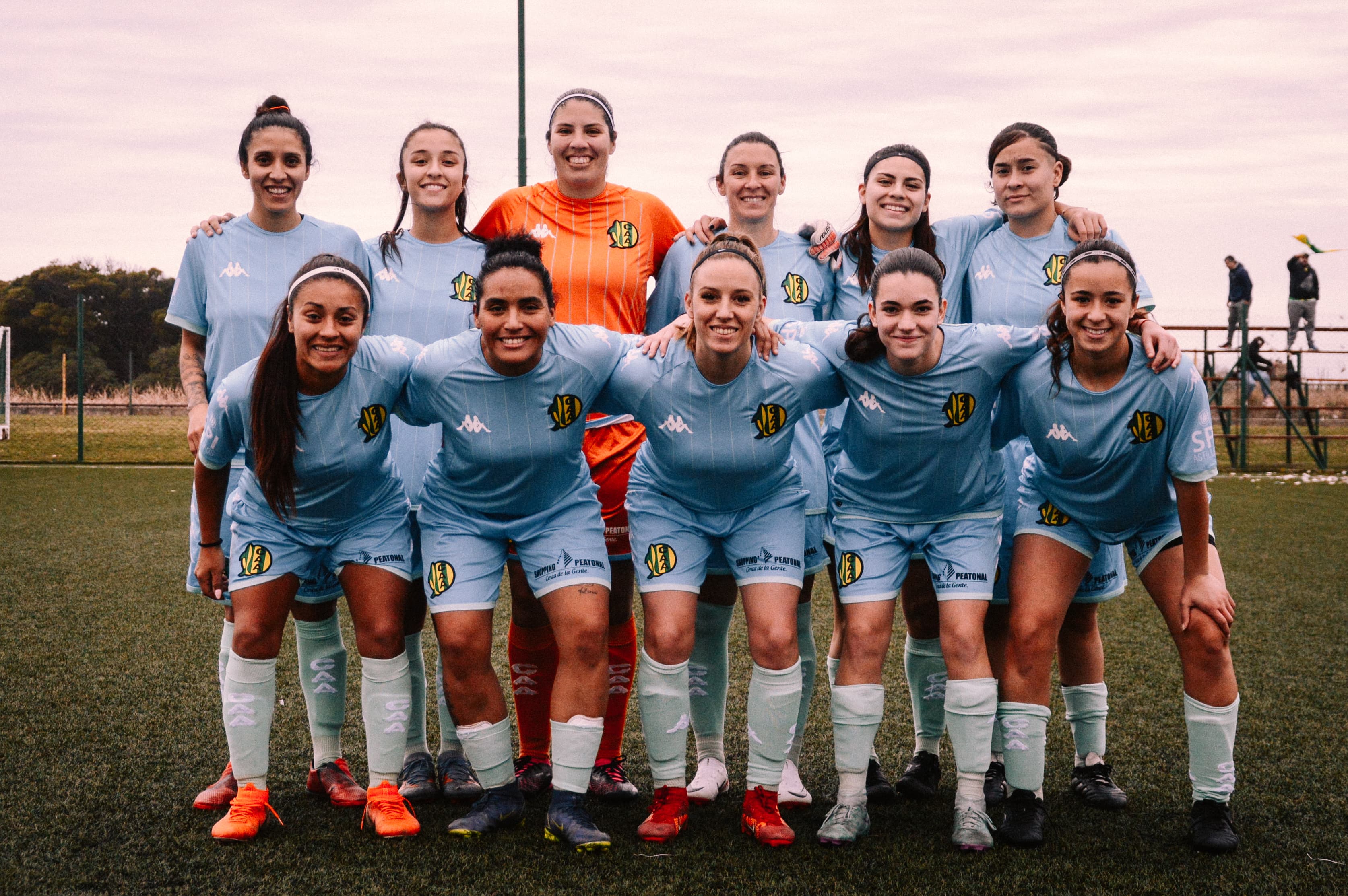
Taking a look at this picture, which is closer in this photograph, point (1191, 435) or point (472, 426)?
point (1191, 435)

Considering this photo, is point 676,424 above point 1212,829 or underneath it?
above

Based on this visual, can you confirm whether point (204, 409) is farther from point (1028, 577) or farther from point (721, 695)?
point (1028, 577)

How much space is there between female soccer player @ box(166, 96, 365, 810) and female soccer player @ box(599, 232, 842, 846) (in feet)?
3.49

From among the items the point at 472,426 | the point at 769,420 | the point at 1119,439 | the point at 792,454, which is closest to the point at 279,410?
the point at 472,426

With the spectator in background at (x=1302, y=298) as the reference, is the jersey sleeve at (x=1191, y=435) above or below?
below

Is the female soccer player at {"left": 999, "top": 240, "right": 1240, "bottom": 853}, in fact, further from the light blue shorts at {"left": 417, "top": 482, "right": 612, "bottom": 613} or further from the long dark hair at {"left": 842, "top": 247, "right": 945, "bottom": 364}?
the light blue shorts at {"left": 417, "top": 482, "right": 612, "bottom": 613}

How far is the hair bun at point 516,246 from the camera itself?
3117mm

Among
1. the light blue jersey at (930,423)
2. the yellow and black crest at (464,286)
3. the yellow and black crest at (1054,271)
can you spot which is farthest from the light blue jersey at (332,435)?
the yellow and black crest at (1054,271)

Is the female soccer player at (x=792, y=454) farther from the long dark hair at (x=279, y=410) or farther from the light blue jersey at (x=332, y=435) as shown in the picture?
the long dark hair at (x=279, y=410)

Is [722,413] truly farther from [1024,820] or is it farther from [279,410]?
[1024,820]

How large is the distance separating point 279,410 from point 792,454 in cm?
159

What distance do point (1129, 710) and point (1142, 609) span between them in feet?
7.08

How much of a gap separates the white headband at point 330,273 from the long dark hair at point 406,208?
0.48m

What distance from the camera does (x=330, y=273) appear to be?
118 inches
